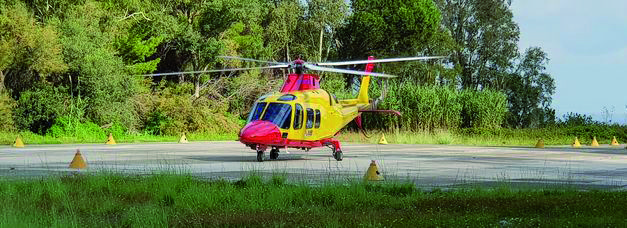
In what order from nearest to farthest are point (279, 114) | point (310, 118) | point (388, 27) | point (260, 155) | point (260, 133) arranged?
point (260, 133)
point (260, 155)
point (279, 114)
point (310, 118)
point (388, 27)

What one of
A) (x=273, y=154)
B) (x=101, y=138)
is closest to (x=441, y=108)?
(x=101, y=138)

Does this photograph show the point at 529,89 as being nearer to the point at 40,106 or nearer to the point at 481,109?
the point at 481,109

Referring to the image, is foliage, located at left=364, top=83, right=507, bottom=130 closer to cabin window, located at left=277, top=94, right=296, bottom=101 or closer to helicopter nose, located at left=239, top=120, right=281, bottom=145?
cabin window, located at left=277, top=94, right=296, bottom=101

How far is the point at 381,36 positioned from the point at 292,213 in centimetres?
5814

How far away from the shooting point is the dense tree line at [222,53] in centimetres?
4162

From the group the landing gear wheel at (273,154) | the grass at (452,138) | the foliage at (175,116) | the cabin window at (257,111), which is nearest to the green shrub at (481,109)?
the grass at (452,138)

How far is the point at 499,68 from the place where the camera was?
243 ft

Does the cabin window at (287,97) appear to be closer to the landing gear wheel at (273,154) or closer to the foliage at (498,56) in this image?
the landing gear wheel at (273,154)

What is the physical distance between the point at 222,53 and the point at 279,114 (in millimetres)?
31199

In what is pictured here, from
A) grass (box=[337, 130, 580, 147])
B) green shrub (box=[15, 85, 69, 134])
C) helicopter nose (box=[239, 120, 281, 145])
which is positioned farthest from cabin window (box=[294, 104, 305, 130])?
green shrub (box=[15, 85, 69, 134])

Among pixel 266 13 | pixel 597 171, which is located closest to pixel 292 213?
pixel 597 171

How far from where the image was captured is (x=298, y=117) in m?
22.0

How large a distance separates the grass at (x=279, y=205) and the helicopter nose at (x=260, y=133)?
7939mm

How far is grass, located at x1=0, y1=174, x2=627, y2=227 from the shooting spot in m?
8.24
